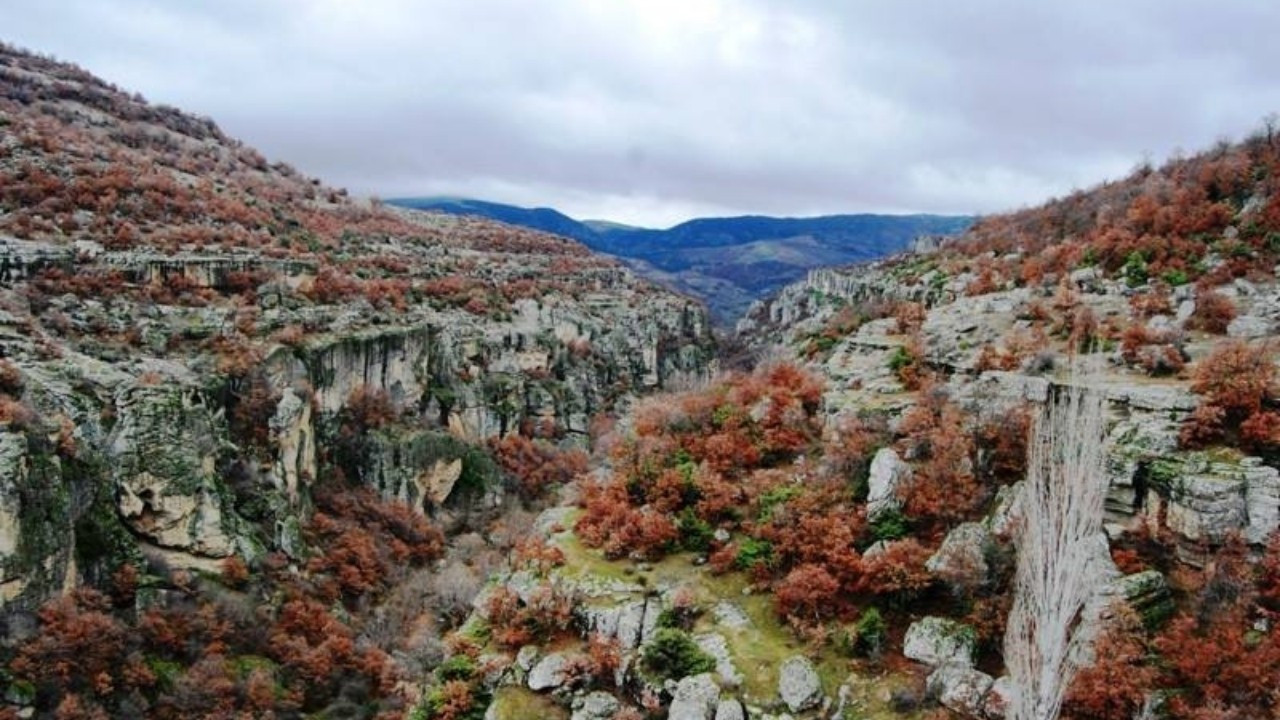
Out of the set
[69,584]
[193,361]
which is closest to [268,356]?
[193,361]

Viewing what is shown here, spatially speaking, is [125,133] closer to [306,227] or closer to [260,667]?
[306,227]

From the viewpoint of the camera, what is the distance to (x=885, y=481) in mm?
21844

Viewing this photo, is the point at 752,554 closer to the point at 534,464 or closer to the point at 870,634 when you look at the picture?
the point at 870,634

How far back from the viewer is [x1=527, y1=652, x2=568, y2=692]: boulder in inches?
757

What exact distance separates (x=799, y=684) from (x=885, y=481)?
6.58 m

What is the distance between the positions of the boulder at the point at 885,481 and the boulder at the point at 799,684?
524 cm

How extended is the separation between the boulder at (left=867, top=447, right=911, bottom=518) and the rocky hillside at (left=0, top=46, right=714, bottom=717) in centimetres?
2521

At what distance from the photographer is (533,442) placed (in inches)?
2931

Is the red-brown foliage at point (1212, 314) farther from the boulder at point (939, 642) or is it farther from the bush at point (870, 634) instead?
the bush at point (870, 634)

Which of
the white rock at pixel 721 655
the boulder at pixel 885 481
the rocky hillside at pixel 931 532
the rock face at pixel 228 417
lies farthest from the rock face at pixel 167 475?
the boulder at pixel 885 481

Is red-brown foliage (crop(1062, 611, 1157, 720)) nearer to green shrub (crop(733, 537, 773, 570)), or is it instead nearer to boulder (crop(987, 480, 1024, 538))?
boulder (crop(987, 480, 1024, 538))

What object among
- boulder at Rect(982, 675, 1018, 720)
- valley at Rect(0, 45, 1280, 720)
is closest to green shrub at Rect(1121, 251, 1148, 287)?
valley at Rect(0, 45, 1280, 720)

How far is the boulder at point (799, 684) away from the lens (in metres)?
17.4

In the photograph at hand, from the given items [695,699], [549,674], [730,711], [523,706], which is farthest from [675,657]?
[523,706]
